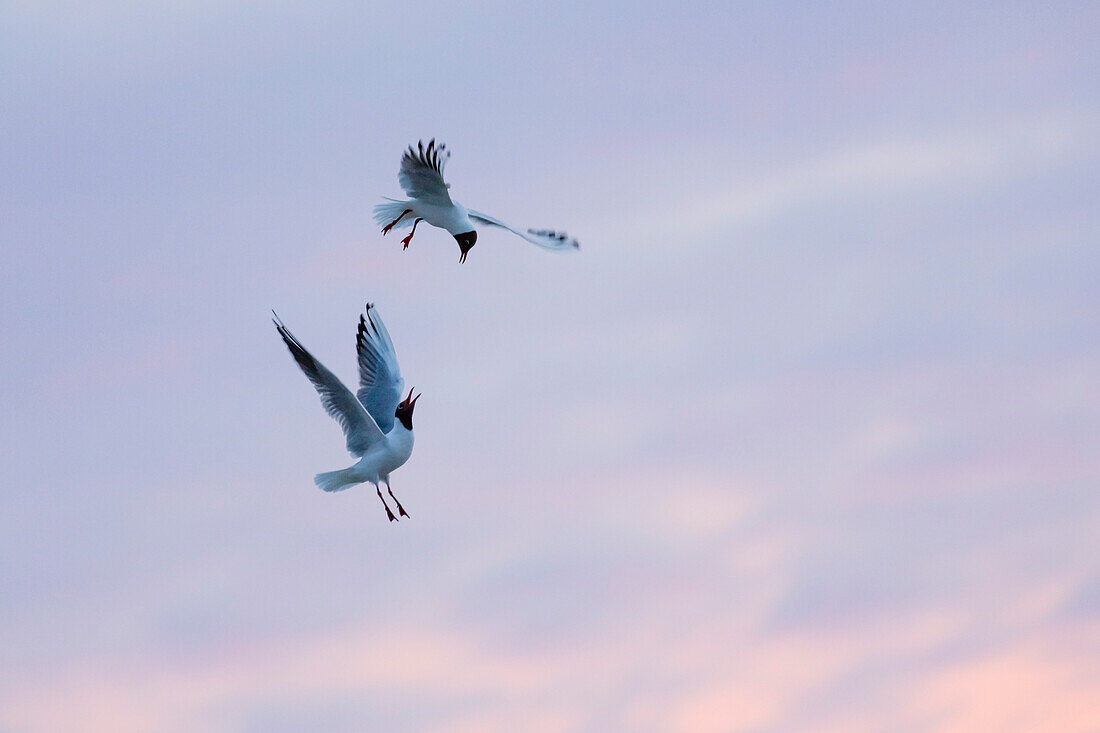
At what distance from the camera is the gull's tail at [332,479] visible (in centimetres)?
2283

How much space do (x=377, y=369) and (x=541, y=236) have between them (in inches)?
190

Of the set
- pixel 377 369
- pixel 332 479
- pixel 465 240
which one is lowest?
pixel 332 479

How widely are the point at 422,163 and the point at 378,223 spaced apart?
1624 millimetres

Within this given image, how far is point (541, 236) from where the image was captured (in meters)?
29.2

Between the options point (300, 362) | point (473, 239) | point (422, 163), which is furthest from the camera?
point (473, 239)

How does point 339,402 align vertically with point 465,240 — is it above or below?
below

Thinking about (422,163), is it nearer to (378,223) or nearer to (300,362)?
(378,223)

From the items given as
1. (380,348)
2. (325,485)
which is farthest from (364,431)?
(380,348)

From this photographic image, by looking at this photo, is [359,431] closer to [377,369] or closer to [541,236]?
[377,369]

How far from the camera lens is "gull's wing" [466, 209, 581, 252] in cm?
2858

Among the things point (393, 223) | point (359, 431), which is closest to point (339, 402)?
point (359, 431)

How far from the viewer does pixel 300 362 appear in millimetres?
22781

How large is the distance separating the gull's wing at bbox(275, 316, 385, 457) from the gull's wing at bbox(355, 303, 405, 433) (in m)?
1.84

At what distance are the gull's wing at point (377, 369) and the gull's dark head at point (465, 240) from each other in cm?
180
